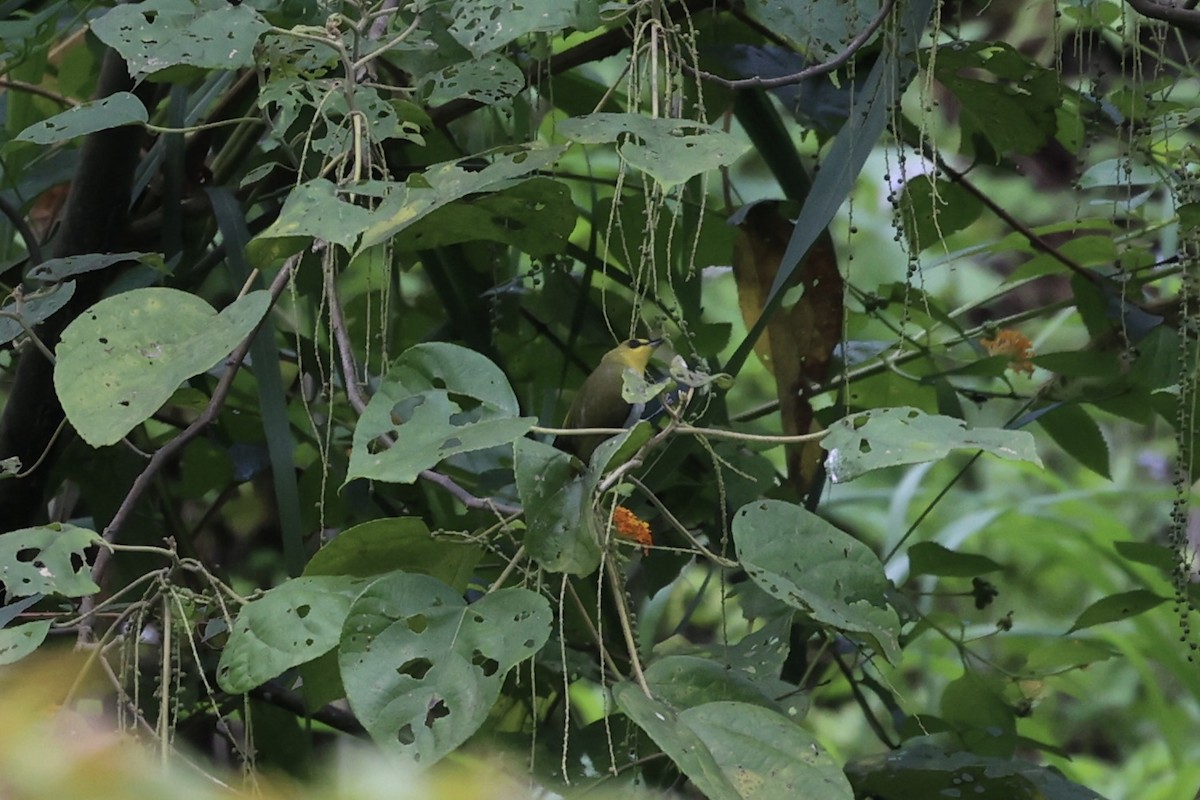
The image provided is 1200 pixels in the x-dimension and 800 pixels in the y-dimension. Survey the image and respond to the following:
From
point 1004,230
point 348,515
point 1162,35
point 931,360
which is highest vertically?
point 1162,35

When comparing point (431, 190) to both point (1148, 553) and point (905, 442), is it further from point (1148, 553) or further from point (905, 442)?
point (1148, 553)

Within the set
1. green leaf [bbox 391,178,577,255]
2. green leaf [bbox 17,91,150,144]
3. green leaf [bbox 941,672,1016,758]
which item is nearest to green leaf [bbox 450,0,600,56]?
green leaf [bbox 391,178,577,255]

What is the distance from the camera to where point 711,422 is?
1008 millimetres

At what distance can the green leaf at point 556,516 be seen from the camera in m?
0.61

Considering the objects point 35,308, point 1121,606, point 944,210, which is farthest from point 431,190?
point 1121,606

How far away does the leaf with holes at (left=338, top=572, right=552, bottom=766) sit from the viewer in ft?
1.90

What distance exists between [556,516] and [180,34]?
0.37 meters

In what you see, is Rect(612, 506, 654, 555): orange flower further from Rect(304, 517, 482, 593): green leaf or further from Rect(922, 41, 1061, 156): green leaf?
Rect(922, 41, 1061, 156): green leaf

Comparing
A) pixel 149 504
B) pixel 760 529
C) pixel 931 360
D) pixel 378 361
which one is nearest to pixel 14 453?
pixel 149 504

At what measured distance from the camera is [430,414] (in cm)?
64

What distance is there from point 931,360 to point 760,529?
2.14ft

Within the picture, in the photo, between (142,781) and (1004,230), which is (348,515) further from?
(1004,230)

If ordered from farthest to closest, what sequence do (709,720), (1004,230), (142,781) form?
(1004,230) → (709,720) → (142,781)

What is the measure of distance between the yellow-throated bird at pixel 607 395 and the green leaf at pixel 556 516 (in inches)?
16.3
